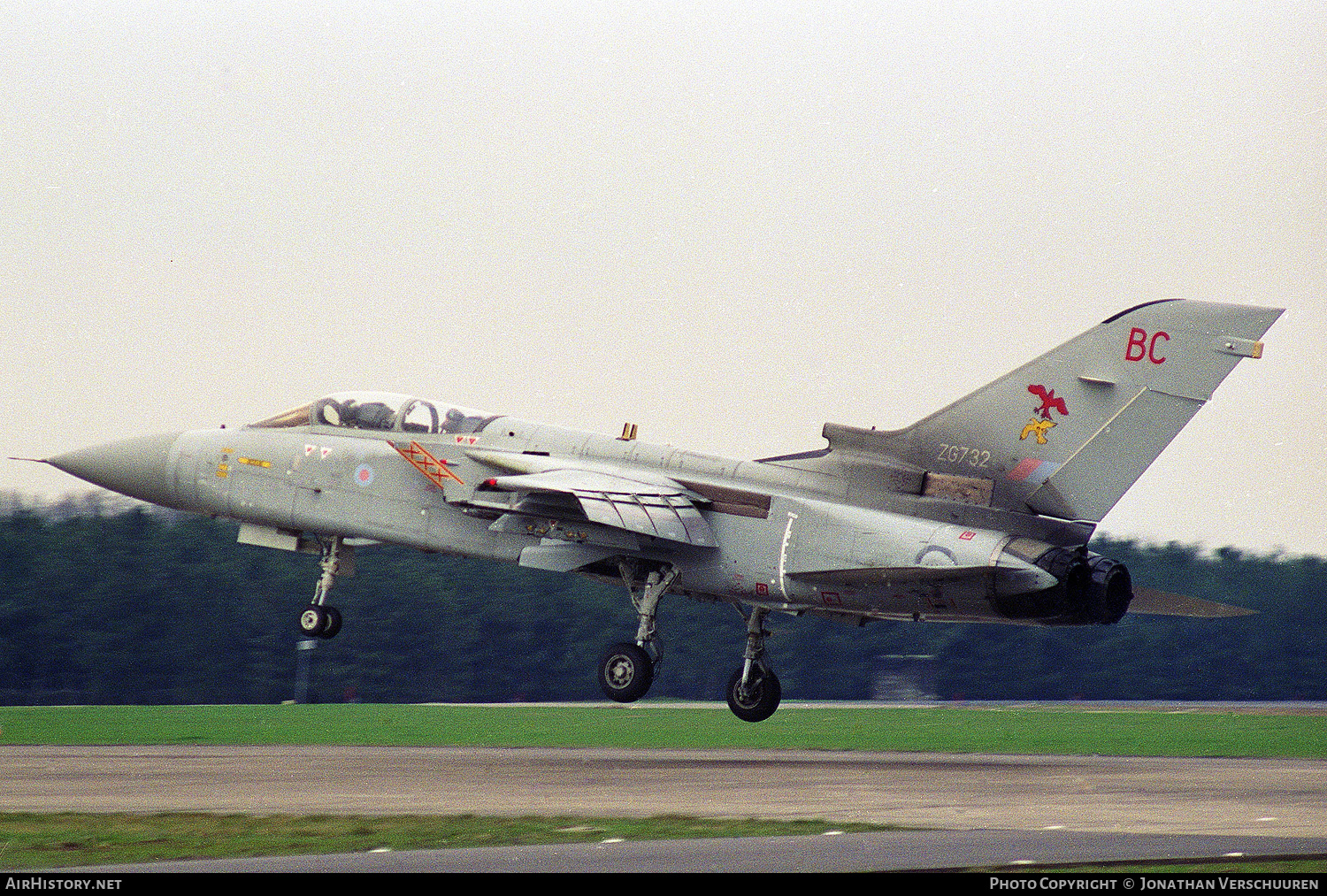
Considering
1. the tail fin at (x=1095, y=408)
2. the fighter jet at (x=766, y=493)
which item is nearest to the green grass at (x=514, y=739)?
the fighter jet at (x=766, y=493)

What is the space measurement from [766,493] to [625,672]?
3480 mm

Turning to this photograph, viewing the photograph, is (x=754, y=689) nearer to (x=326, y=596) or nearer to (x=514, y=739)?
(x=514, y=739)

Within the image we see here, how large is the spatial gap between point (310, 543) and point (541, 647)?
65.5m

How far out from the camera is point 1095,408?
21.6 meters

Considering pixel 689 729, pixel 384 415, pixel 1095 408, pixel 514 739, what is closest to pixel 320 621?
pixel 384 415

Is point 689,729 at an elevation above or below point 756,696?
below

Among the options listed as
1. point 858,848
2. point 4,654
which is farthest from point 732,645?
point 858,848

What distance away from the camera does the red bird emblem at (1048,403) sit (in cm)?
2184

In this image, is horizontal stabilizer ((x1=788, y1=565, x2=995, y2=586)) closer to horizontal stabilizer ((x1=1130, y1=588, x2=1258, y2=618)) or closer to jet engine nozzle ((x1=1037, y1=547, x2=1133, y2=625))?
jet engine nozzle ((x1=1037, y1=547, x2=1133, y2=625))

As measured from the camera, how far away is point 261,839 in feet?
45.4

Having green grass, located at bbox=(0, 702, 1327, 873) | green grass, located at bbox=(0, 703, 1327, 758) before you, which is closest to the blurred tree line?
green grass, located at bbox=(0, 702, 1327, 873)

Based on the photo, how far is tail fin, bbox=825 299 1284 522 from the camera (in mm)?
21078

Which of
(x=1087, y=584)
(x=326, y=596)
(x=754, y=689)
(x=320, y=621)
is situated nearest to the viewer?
(x=1087, y=584)

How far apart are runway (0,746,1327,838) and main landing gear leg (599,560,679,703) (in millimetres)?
1065
